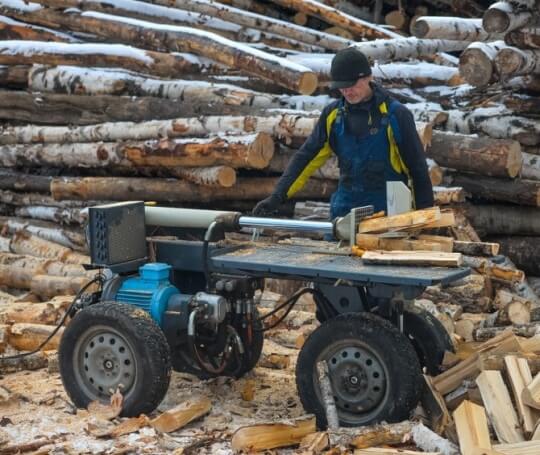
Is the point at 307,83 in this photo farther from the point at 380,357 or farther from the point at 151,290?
the point at 380,357

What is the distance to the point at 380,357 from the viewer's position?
17.6ft

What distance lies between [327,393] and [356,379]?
19cm

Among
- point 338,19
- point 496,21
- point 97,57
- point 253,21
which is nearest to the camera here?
point 496,21

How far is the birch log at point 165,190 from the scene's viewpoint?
10180 millimetres

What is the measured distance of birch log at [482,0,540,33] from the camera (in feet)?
30.4

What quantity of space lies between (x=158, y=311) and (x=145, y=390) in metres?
0.57

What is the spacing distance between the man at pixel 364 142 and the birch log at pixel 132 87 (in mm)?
4297

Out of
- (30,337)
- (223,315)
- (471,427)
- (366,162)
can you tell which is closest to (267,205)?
(366,162)

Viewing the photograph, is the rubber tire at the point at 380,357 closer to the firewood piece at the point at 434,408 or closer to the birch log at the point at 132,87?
the firewood piece at the point at 434,408

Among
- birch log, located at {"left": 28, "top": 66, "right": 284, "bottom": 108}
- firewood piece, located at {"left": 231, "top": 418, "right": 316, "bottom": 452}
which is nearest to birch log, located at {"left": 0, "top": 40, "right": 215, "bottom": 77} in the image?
birch log, located at {"left": 28, "top": 66, "right": 284, "bottom": 108}

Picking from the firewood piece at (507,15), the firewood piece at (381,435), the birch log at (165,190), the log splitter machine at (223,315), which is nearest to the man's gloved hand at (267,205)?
the log splitter machine at (223,315)

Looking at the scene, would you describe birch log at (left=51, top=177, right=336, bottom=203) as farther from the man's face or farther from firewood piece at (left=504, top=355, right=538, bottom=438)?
firewood piece at (left=504, top=355, right=538, bottom=438)

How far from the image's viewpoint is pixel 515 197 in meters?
9.66

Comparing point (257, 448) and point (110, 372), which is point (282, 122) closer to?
point (110, 372)
